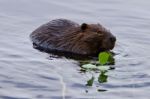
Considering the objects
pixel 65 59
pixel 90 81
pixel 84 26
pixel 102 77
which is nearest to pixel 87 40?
pixel 84 26

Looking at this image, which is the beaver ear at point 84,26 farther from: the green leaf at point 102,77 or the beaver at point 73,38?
the green leaf at point 102,77

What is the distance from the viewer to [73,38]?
9.13 meters

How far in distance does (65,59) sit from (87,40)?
634 mm

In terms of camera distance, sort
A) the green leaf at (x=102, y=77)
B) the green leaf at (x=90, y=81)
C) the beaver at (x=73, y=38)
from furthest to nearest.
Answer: the beaver at (x=73, y=38)
the green leaf at (x=102, y=77)
the green leaf at (x=90, y=81)

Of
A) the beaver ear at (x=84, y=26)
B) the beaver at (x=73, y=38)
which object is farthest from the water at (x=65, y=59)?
the beaver ear at (x=84, y=26)

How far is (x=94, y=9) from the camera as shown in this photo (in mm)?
11477

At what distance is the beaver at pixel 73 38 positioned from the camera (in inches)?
351

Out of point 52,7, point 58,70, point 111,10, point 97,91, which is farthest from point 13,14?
point 97,91

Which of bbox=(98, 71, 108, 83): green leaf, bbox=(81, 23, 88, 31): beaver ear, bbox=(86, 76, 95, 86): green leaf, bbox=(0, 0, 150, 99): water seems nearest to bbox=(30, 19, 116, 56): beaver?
bbox=(81, 23, 88, 31): beaver ear


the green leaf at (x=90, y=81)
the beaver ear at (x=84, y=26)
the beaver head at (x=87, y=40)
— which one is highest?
the beaver ear at (x=84, y=26)

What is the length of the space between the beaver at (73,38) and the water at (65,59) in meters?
0.23

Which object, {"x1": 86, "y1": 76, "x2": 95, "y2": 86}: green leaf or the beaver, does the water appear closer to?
{"x1": 86, "y1": 76, "x2": 95, "y2": 86}: green leaf

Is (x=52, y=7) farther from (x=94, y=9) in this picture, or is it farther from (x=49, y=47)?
(x=49, y=47)

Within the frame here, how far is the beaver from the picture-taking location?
8906mm
